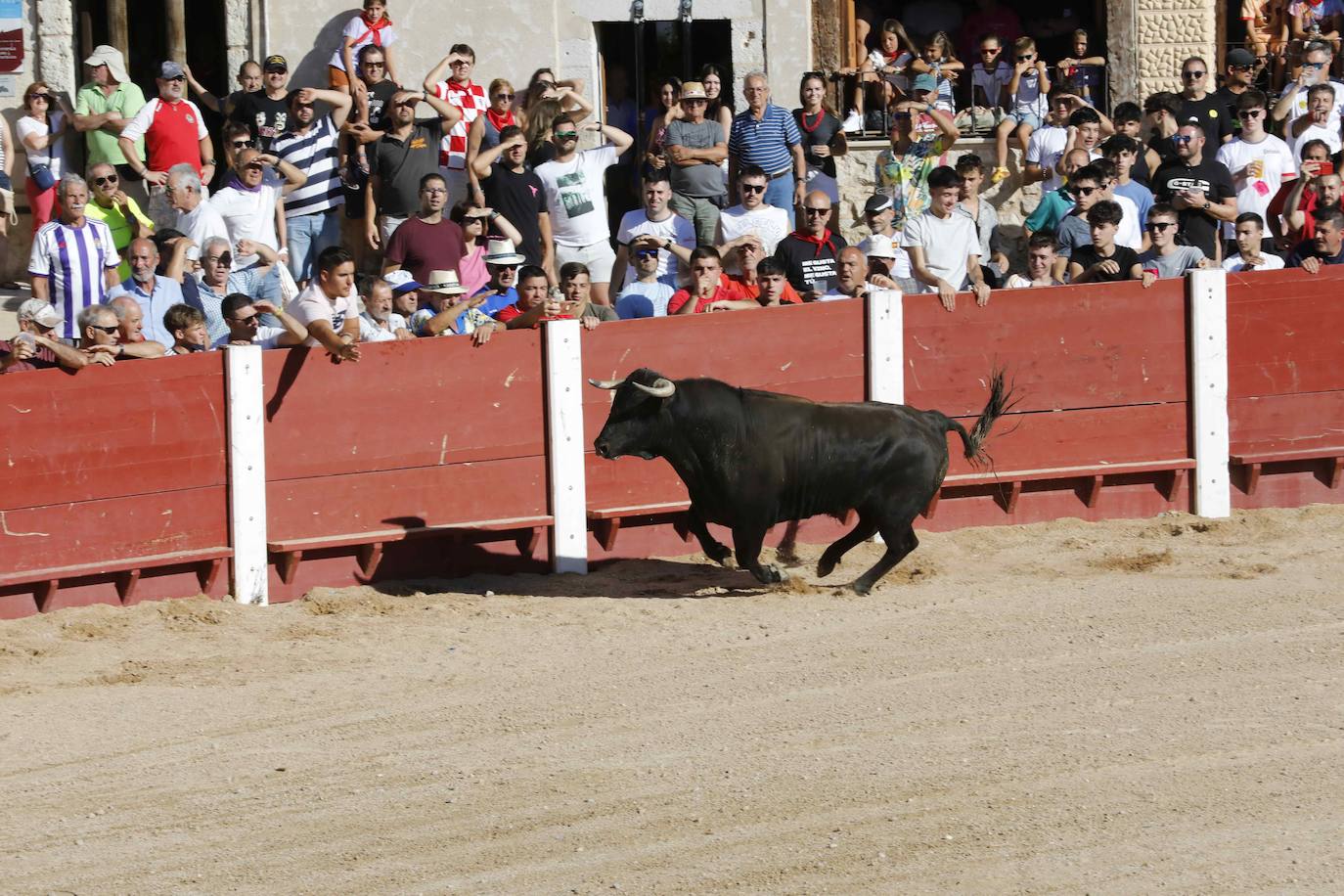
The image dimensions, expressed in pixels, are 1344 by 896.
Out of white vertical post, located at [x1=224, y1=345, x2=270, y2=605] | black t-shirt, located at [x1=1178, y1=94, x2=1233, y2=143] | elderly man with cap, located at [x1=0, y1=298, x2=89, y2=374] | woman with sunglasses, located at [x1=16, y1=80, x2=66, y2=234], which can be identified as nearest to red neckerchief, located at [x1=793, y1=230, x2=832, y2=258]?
black t-shirt, located at [x1=1178, y1=94, x2=1233, y2=143]

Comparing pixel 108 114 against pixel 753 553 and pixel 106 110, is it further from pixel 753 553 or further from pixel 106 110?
pixel 753 553

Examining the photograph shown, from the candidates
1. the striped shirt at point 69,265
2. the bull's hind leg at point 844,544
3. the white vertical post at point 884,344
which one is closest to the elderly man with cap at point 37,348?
the striped shirt at point 69,265

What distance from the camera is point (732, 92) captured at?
44.6ft

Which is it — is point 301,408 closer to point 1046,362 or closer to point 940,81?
point 1046,362

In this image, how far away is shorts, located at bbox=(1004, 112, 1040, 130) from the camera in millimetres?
12820

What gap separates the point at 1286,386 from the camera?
35.2 feet

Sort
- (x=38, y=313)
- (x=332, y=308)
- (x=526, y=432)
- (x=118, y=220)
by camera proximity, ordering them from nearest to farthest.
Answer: (x=38, y=313)
(x=332, y=308)
(x=526, y=432)
(x=118, y=220)

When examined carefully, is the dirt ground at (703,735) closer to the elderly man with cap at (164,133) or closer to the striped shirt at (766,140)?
the striped shirt at (766,140)

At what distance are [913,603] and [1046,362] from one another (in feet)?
7.18

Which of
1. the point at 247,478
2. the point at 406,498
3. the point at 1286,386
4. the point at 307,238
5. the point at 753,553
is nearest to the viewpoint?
the point at 753,553

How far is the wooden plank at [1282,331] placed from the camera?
34.9 ft

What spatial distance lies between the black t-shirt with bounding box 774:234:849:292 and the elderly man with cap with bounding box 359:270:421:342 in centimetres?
211

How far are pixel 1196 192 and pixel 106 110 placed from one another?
21.2ft

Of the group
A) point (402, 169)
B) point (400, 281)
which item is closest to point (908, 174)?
point (402, 169)
